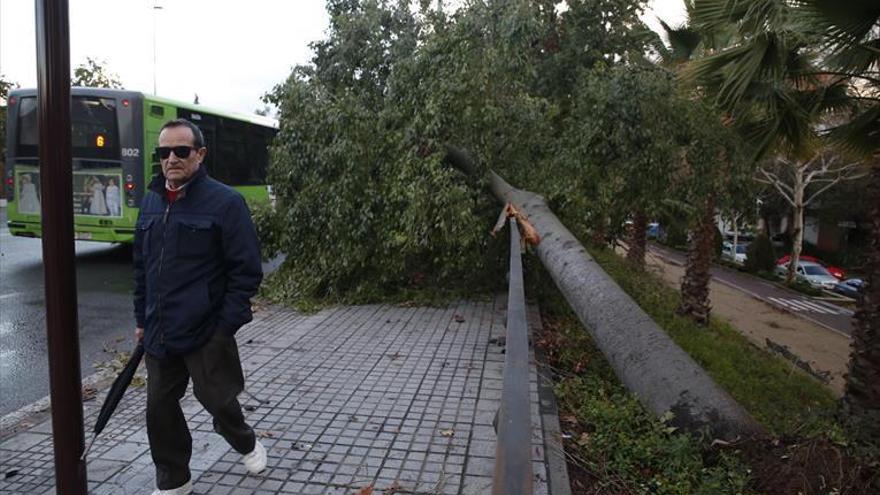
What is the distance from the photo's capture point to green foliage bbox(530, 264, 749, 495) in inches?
123

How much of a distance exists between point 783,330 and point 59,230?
2429 centimetres

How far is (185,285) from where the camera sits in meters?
2.91

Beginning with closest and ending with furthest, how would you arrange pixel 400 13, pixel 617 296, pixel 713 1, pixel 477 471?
pixel 477 471 → pixel 617 296 → pixel 713 1 → pixel 400 13

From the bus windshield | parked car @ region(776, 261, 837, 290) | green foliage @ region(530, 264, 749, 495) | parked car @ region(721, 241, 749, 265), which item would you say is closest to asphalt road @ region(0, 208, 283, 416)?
the bus windshield

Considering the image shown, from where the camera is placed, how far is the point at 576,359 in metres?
5.78

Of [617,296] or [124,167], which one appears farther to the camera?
[124,167]

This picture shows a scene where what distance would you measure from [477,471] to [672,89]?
23.5 feet

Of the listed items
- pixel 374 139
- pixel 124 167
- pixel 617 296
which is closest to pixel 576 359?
pixel 617 296

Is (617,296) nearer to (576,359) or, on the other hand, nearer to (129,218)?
(576,359)

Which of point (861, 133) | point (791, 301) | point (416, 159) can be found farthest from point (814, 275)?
point (416, 159)

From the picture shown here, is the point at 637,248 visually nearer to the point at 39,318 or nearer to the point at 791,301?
the point at 39,318


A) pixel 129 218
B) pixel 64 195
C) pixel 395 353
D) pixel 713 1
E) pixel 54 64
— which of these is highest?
pixel 713 1

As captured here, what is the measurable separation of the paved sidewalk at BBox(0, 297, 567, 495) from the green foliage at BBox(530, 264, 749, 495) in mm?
259

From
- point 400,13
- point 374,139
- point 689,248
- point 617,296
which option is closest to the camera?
point 617,296
